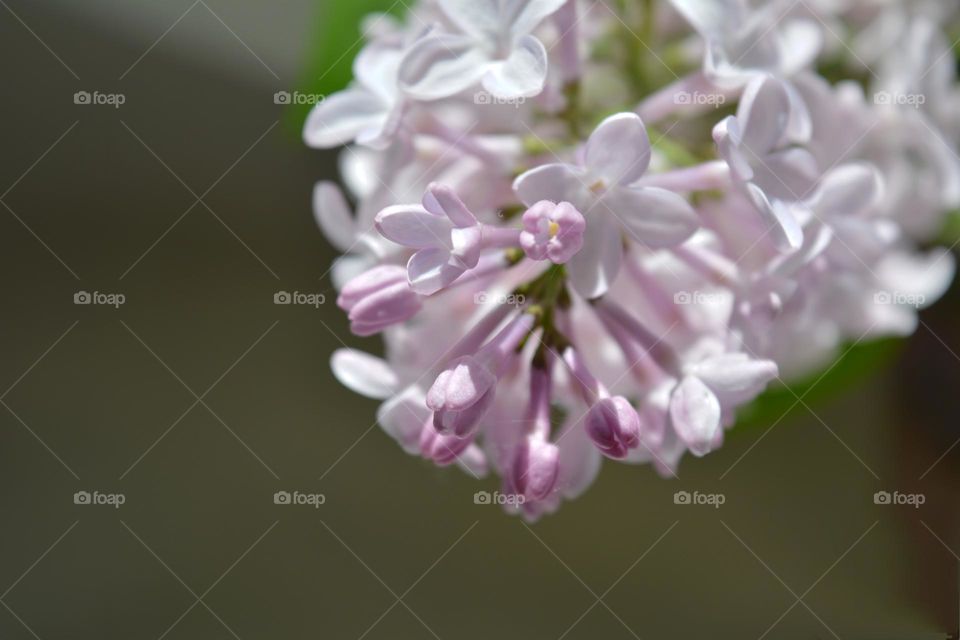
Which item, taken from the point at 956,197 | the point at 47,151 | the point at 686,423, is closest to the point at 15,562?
the point at 47,151

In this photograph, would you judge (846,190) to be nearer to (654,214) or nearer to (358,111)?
(654,214)

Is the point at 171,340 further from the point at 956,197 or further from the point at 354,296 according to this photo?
the point at 956,197

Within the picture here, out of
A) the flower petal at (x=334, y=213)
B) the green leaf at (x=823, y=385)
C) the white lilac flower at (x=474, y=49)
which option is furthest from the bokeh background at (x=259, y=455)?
the white lilac flower at (x=474, y=49)

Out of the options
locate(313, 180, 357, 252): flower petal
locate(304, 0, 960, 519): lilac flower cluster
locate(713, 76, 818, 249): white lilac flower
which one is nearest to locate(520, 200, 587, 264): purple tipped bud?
locate(304, 0, 960, 519): lilac flower cluster

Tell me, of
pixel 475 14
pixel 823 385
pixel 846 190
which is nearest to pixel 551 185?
pixel 475 14

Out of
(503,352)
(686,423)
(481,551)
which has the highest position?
(503,352)

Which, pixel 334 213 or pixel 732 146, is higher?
pixel 334 213
